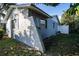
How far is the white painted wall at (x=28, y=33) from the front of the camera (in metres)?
4.65

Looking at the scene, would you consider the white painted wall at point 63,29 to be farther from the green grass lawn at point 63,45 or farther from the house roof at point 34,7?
the house roof at point 34,7

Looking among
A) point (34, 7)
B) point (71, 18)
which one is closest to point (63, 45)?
point (71, 18)

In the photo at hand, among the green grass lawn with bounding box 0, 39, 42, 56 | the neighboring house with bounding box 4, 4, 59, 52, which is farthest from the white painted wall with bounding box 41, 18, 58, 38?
the green grass lawn with bounding box 0, 39, 42, 56

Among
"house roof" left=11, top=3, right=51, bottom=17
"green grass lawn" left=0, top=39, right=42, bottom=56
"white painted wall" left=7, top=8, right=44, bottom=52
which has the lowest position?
"green grass lawn" left=0, top=39, right=42, bottom=56

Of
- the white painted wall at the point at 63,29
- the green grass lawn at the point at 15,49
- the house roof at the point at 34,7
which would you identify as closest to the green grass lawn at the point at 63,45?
the white painted wall at the point at 63,29

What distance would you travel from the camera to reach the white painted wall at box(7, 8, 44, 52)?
4.65 m

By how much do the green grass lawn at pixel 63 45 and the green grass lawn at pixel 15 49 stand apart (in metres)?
0.19

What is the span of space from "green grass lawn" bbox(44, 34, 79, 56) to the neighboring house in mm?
120

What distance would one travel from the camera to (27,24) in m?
4.65

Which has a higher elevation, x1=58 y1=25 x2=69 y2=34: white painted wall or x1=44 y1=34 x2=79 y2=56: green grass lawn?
x1=58 y1=25 x2=69 y2=34: white painted wall

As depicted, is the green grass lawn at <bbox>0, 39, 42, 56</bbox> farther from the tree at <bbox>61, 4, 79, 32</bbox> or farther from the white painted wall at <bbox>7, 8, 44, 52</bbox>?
the tree at <bbox>61, 4, 79, 32</bbox>

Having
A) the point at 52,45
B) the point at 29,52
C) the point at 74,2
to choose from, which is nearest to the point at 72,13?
the point at 74,2

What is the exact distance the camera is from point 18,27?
4656mm

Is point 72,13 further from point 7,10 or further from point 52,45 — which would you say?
point 7,10
